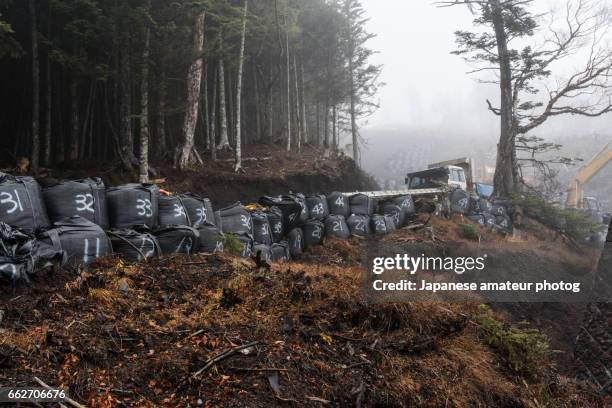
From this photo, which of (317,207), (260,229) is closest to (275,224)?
(260,229)

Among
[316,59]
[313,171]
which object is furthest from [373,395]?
[316,59]

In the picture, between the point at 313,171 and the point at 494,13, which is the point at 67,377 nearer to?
the point at 313,171

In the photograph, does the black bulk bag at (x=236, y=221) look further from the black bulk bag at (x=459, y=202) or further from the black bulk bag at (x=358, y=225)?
the black bulk bag at (x=459, y=202)

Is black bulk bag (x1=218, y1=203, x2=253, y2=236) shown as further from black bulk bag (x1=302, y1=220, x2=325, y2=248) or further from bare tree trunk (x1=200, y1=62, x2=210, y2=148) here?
bare tree trunk (x1=200, y1=62, x2=210, y2=148)

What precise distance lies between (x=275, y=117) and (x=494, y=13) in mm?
13552

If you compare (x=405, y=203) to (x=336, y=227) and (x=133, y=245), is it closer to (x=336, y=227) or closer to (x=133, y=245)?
(x=336, y=227)

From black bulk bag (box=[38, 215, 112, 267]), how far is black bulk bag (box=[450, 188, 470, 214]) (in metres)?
9.99

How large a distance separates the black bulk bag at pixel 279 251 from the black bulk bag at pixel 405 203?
437cm

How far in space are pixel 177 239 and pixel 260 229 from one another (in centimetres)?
265

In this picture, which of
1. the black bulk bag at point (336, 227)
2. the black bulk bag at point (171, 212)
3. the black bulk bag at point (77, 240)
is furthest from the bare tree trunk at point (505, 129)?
the black bulk bag at point (77, 240)

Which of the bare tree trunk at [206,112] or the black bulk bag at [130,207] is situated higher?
the bare tree trunk at [206,112]

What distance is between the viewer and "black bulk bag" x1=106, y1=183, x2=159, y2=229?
18.3 ft

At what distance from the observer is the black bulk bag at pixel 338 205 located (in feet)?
33.9

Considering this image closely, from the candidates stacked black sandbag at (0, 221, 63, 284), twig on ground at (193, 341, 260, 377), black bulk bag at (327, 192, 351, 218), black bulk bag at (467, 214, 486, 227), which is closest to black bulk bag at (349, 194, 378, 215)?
black bulk bag at (327, 192, 351, 218)
